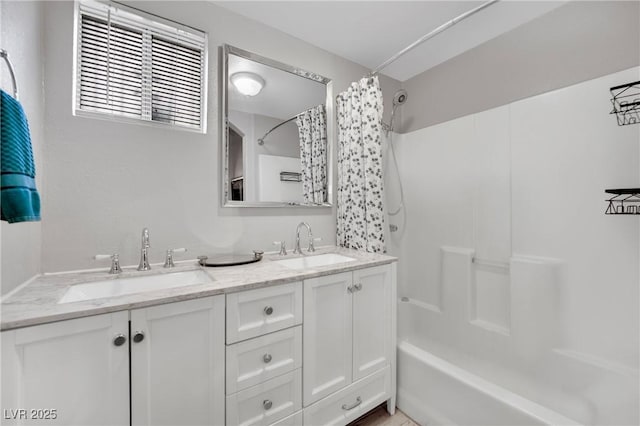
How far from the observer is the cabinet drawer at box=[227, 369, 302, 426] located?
109 cm

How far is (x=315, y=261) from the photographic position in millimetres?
1789

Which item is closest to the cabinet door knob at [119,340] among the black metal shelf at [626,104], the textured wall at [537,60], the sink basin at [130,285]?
the sink basin at [130,285]

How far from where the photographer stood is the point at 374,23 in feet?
5.83

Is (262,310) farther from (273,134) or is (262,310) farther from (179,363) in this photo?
(273,134)

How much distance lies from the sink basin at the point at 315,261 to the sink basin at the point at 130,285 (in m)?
0.49

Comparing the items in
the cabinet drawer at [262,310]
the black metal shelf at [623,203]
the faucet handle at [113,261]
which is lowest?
the cabinet drawer at [262,310]

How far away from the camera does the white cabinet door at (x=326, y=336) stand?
1278mm

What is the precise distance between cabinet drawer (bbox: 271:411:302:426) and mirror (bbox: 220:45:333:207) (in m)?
1.15

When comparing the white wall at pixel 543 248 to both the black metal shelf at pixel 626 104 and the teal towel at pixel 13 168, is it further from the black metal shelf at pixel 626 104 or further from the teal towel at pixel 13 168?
the teal towel at pixel 13 168

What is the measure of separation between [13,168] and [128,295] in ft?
1.62

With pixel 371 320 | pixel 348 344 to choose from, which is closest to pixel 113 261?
pixel 348 344

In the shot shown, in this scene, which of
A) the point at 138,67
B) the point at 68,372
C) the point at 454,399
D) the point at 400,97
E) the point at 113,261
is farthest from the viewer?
the point at 400,97

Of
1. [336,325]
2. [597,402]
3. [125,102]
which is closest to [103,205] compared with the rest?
[125,102]

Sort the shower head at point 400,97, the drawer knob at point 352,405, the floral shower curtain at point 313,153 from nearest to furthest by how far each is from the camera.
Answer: the drawer knob at point 352,405 → the floral shower curtain at point 313,153 → the shower head at point 400,97
